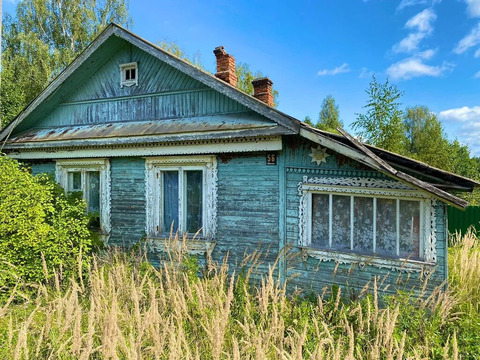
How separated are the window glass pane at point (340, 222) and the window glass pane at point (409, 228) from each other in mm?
828

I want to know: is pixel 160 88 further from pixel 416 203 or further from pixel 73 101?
pixel 416 203

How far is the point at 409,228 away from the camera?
4762 mm

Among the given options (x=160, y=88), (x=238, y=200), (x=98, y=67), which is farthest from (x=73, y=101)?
(x=238, y=200)

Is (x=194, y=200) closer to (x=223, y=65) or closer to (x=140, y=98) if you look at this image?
(x=140, y=98)

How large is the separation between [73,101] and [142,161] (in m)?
2.88

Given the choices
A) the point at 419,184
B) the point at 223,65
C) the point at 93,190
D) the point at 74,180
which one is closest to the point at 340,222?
the point at 419,184

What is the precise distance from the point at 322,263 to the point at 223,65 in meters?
5.27

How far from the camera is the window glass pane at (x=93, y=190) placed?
7340mm

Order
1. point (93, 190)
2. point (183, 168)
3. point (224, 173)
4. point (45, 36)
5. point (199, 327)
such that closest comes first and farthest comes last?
point (199, 327), point (224, 173), point (183, 168), point (93, 190), point (45, 36)

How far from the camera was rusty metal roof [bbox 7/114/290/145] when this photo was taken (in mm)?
5641

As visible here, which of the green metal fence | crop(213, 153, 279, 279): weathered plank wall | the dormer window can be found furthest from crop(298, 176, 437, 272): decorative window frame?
the green metal fence

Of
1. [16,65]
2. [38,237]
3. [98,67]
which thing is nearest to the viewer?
[38,237]

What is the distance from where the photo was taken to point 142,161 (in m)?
6.69

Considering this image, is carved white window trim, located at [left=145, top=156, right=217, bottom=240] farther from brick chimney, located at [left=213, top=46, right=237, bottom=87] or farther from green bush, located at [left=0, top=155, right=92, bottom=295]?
brick chimney, located at [left=213, top=46, right=237, bottom=87]
